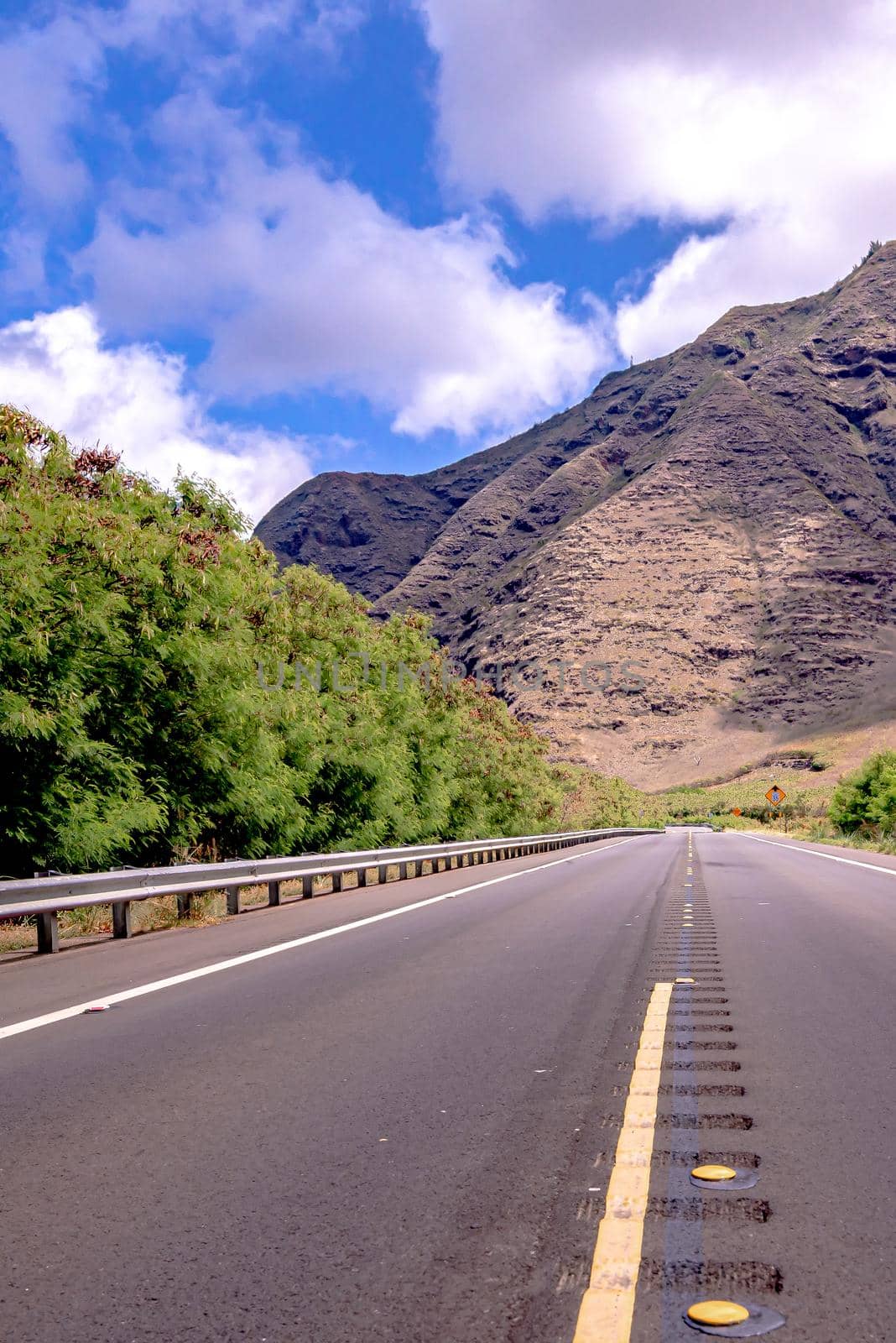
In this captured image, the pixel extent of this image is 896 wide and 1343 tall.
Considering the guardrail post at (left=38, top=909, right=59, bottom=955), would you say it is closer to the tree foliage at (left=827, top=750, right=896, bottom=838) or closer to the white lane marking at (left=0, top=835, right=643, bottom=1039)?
the white lane marking at (left=0, top=835, right=643, bottom=1039)

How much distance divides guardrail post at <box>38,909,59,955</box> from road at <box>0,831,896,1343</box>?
1026 millimetres

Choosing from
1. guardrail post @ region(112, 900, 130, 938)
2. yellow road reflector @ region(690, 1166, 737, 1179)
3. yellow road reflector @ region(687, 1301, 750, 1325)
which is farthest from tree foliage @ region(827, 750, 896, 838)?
yellow road reflector @ region(687, 1301, 750, 1325)

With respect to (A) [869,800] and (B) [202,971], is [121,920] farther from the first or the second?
(A) [869,800]

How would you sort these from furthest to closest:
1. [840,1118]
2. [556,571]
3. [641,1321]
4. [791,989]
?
[556,571]
[791,989]
[840,1118]
[641,1321]

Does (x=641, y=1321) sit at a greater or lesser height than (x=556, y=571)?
lesser

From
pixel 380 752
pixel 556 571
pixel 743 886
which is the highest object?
pixel 556 571

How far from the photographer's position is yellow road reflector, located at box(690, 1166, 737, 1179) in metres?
4.16

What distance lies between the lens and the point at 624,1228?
362 centimetres

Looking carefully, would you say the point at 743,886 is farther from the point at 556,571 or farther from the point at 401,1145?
the point at 556,571

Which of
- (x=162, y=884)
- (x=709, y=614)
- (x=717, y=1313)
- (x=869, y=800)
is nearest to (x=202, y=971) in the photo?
(x=162, y=884)

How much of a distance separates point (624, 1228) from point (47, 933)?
341 inches

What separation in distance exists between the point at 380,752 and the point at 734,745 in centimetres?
11151

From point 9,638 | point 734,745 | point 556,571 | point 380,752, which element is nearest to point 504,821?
point 380,752

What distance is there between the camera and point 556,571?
168875 mm
